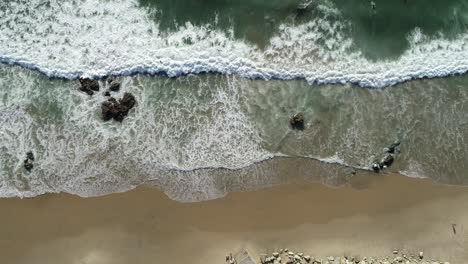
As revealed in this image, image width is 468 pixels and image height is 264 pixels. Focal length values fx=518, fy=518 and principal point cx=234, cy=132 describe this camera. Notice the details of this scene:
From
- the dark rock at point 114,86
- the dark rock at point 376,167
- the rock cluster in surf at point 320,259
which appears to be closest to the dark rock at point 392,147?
the dark rock at point 376,167

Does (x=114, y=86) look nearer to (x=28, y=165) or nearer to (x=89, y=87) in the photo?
(x=89, y=87)

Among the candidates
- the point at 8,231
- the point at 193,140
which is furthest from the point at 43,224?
the point at 193,140

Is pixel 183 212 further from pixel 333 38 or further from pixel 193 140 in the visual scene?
pixel 333 38

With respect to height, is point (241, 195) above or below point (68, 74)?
below

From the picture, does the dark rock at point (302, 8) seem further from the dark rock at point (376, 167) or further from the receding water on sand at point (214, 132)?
the dark rock at point (376, 167)

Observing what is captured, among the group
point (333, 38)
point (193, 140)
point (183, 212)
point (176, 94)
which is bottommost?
point (183, 212)

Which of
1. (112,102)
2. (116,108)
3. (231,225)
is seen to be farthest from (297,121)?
(112,102)
